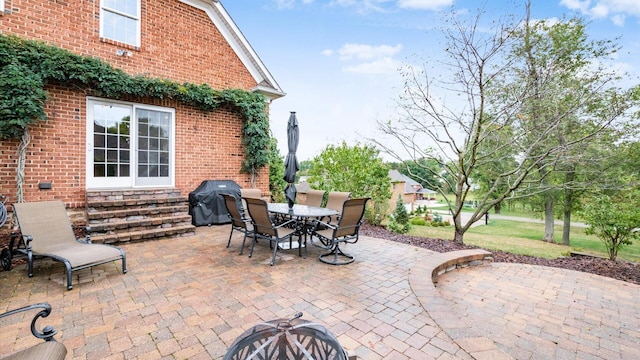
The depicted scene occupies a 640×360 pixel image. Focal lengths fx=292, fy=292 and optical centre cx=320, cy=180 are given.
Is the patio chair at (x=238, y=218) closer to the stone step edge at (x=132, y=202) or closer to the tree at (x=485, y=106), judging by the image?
the stone step edge at (x=132, y=202)

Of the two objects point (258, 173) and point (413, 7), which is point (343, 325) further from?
point (413, 7)

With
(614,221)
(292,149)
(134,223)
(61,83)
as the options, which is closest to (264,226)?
(292,149)

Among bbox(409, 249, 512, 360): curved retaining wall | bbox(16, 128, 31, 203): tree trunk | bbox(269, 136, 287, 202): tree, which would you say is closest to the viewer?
bbox(409, 249, 512, 360): curved retaining wall

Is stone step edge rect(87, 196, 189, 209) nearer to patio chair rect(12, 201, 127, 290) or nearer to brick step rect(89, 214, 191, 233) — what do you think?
brick step rect(89, 214, 191, 233)

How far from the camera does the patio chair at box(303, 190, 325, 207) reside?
6.24 m

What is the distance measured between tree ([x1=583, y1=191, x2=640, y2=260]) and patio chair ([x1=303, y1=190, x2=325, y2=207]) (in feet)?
20.5

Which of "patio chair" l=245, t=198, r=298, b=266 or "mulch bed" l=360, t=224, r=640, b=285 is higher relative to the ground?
"patio chair" l=245, t=198, r=298, b=266

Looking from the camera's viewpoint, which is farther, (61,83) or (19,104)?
(61,83)

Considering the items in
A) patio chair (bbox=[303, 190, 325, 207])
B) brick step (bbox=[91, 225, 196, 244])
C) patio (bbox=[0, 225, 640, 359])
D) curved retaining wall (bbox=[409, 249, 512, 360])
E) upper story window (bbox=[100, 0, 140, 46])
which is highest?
upper story window (bbox=[100, 0, 140, 46])

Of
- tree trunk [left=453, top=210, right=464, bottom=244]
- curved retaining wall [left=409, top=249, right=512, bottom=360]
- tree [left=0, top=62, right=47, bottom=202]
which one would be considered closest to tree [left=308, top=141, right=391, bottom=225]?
tree trunk [left=453, top=210, right=464, bottom=244]

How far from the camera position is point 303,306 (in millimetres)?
2941

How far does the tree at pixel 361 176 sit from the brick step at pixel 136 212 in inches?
187

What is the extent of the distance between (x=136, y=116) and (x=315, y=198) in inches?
183

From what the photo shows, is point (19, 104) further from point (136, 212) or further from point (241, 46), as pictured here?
point (241, 46)
